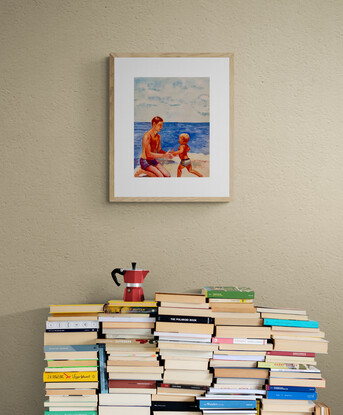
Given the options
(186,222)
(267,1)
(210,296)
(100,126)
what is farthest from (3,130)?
(267,1)

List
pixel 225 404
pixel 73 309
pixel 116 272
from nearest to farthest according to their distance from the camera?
pixel 225 404 → pixel 73 309 → pixel 116 272

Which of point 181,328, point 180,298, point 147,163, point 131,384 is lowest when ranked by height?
point 131,384

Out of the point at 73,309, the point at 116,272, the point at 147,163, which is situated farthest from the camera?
the point at 147,163

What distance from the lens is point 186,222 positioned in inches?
89.7

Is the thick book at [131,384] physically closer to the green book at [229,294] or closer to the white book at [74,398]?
the white book at [74,398]

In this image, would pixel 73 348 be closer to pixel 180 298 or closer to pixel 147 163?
pixel 180 298

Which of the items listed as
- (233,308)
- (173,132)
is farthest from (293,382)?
(173,132)

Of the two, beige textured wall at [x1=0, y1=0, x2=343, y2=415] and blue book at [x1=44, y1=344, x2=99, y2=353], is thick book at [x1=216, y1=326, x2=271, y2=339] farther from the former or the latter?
blue book at [x1=44, y1=344, x2=99, y2=353]

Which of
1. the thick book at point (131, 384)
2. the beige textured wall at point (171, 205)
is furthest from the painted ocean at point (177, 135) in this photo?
the thick book at point (131, 384)

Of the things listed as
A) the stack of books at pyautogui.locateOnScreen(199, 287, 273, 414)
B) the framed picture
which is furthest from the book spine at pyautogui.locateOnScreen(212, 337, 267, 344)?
the framed picture

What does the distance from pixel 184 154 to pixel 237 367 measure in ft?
3.23

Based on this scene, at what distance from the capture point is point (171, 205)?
7.48ft

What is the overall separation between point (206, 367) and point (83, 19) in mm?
1685

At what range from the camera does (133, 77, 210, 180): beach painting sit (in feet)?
7.39
